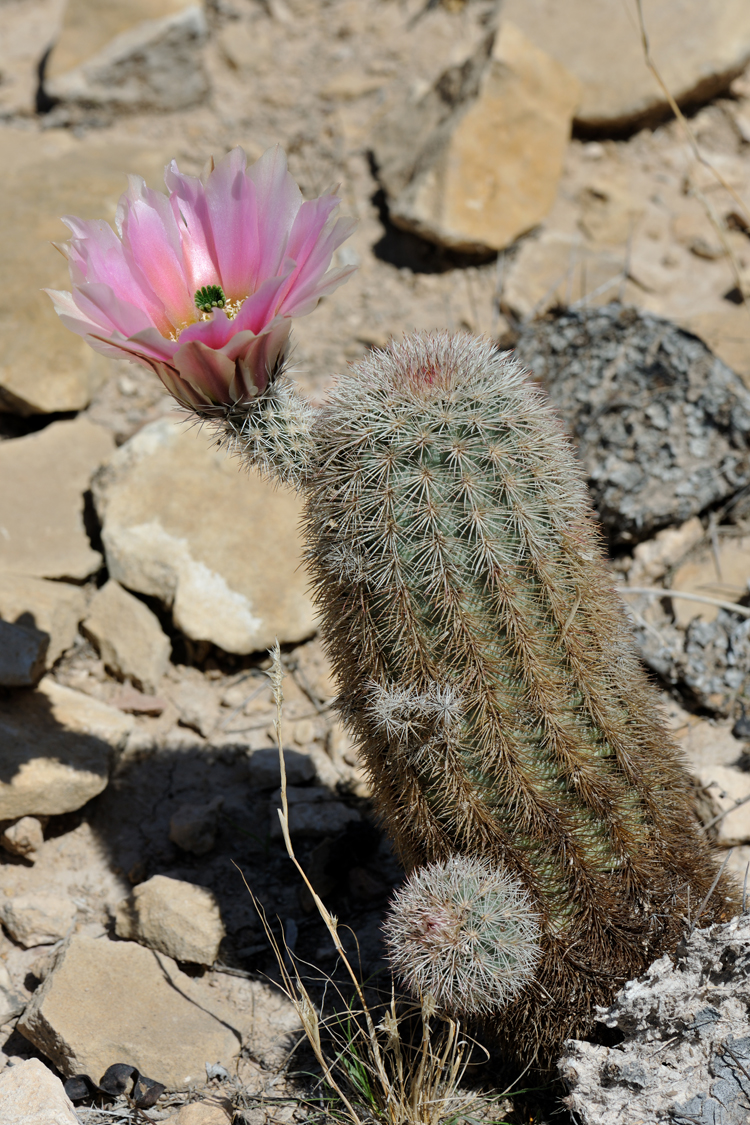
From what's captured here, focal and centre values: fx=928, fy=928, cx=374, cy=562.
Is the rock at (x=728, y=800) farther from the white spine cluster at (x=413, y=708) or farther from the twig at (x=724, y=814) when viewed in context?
the white spine cluster at (x=413, y=708)

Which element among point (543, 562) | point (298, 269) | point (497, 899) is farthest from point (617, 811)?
point (298, 269)

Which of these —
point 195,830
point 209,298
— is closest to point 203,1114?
point 195,830

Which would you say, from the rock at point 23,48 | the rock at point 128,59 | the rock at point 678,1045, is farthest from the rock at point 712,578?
the rock at point 23,48

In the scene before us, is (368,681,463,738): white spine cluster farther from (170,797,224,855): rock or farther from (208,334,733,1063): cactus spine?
(170,797,224,855): rock

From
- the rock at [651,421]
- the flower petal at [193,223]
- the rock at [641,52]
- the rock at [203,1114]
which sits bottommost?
the rock at [203,1114]

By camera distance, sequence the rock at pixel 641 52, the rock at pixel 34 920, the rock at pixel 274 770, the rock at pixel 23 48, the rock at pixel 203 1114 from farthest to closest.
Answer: the rock at pixel 23 48, the rock at pixel 641 52, the rock at pixel 274 770, the rock at pixel 34 920, the rock at pixel 203 1114

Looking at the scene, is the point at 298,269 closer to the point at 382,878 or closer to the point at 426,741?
the point at 426,741
